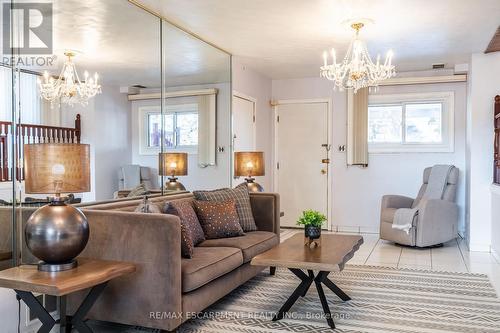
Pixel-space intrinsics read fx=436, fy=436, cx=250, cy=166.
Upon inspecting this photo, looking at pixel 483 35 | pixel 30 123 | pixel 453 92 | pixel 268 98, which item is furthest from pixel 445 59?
pixel 30 123

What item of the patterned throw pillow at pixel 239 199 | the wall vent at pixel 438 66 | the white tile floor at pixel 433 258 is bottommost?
the white tile floor at pixel 433 258

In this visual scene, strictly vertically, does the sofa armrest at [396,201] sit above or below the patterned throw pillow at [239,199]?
below

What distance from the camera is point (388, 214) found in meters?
5.65

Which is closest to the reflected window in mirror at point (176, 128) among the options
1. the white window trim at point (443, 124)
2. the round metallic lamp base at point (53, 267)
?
the round metallic lamp base at point (53, 267)

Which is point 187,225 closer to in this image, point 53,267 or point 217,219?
point 217,219

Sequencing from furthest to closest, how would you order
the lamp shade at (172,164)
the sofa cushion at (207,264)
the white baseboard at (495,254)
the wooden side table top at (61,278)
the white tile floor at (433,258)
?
the white baseboard at (495,254)
the white tile floor at (433,258)
the lamp shade at (172,164)
the sofa cushion at (207,264)
the wooden side table top at (61,278)

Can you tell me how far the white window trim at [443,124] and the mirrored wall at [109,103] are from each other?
8.57 feet

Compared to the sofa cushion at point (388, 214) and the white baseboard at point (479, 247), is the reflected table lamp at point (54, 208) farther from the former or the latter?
the white baseboard at point (479, 247)

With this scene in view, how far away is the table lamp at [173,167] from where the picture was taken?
412 cm

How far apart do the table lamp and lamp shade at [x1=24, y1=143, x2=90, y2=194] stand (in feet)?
5.92

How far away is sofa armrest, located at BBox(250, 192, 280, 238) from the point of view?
4285 mm

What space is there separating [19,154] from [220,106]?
113 inches

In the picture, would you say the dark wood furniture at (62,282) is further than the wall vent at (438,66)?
No

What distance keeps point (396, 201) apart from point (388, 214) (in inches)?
15.3
